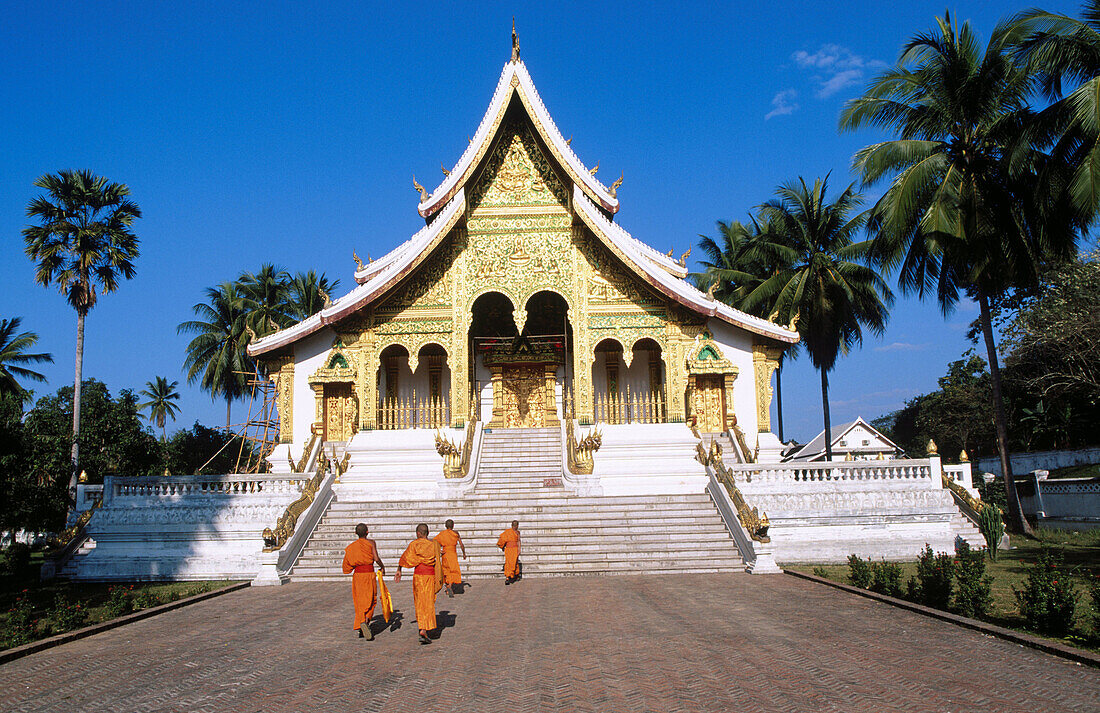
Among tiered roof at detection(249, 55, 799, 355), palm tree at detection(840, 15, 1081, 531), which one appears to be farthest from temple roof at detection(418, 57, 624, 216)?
palm tree at detection(840, 15, 1081, 531)

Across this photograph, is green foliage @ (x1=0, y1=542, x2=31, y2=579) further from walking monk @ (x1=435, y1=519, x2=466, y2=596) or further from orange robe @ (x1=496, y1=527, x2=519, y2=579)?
orange robe @ (x1=496, y1=527, x2=519, y2=579)

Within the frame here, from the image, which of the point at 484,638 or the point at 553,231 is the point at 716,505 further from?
the point at 553,231

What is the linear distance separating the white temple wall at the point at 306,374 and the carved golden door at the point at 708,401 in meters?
10.6

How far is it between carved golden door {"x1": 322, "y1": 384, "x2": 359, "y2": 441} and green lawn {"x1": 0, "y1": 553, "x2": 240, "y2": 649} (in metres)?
7.27

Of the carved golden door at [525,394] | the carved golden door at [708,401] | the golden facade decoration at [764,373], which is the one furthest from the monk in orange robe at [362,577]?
the golden facade decoration at [764,373]

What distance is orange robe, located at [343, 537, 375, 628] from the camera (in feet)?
25.3

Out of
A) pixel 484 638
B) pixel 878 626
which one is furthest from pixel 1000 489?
pixel 484 638

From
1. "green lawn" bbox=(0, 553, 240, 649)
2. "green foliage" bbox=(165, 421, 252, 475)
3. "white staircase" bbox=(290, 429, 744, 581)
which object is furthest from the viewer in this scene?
"green foliage" bbox=(165, 421, 252, 475)

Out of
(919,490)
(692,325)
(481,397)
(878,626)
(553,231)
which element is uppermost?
(553,231)

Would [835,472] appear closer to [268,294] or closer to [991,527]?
[991,527]

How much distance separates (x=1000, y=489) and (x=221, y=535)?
2183cm

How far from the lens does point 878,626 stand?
25.3 feet

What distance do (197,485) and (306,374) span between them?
653cm

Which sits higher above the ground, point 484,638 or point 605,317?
point 605,317
